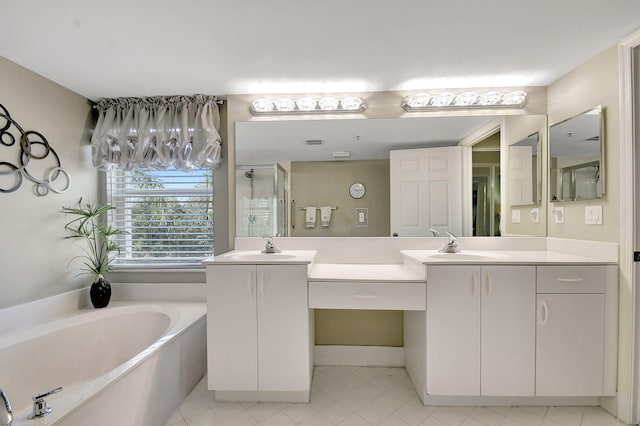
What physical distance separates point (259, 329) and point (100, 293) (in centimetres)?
141

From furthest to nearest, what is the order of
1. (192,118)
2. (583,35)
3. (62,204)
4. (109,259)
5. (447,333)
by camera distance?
(109,259), (192,118), (62,204), (447,333), (583,35)

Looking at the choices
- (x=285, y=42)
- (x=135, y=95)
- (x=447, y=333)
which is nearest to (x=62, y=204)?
(x=135, y=95)

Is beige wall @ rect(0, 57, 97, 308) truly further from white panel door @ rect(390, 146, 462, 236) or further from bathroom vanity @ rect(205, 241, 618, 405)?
white panel door @ rect(390, 146, 462, 236)

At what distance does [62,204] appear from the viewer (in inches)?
82.4

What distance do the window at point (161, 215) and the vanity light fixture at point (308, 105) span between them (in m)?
0.80

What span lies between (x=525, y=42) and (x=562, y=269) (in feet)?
4.27

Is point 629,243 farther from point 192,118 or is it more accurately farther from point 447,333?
point 192,118

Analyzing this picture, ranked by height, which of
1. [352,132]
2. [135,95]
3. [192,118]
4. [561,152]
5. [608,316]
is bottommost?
[608,316]

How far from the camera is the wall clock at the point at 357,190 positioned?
2.18m

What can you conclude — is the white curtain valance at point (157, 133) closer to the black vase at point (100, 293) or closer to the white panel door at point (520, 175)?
the black vase at point (100, 293)

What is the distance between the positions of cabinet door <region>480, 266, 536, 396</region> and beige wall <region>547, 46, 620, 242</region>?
1.78 ft

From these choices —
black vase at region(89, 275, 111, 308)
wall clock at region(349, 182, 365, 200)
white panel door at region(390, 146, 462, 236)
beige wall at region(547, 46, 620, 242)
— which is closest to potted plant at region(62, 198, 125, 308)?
black vase at region(89, 275, 111, 308)

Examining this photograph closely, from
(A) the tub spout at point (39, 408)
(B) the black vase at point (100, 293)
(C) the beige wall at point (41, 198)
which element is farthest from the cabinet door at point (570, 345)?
(C) the beige wall at point (41, 198)

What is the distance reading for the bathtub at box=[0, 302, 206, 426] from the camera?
120cm
